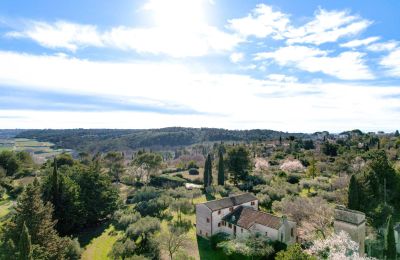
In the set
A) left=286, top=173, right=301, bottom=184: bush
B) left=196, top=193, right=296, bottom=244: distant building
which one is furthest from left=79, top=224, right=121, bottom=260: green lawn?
left=286, top=173, right=301, bottom=184: bush

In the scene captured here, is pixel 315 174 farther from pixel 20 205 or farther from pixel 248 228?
pixel 20 205

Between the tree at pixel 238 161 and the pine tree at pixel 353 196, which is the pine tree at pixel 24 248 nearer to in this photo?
the pine tree at pixel 353 196

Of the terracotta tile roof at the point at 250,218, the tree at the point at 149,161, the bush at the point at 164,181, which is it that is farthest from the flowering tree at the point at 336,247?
the bush at the point at 164,181

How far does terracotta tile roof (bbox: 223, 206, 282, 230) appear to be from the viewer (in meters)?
31.2

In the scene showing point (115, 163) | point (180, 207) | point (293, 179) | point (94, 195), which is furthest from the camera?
point (115, 163)

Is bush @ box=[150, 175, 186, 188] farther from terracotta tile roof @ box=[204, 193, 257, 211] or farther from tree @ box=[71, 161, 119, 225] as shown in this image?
terracotta tile roof @ box=[204, 193, 257, 211]

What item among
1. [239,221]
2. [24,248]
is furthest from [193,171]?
Result: [24,248]

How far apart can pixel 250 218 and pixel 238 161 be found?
2657 cm

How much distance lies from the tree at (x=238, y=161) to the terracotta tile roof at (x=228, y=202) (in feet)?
63.6

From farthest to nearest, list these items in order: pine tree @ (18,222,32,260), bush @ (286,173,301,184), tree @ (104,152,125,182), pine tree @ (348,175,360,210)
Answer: tree @ (104,152,125,182), bush @ (286,173,301,184), pine tree @ (348,175,360,210), pine tree @ (18,222,32,260)

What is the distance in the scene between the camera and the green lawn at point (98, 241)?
3138cm

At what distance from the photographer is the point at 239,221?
3356cm

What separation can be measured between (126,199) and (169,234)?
2644 centimetres

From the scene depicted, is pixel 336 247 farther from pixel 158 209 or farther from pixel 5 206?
pixel 5 206
